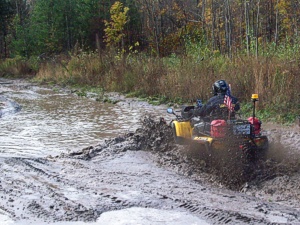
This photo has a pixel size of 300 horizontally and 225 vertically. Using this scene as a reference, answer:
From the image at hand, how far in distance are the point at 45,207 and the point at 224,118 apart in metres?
3.10

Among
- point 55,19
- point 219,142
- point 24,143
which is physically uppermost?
point 55,19

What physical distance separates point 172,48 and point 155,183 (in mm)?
20487

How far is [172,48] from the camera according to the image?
2566cm

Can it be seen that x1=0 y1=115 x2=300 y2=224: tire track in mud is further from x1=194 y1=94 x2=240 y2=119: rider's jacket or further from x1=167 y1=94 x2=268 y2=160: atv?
x1=194 y1=94 x2=240 y2=119: rider's jacket

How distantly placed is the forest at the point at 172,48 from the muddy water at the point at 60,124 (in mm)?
1922

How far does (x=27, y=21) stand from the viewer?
4100 centimetres

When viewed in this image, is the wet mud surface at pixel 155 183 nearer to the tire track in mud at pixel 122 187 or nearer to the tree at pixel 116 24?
the tire track in mud at pixel 122 187

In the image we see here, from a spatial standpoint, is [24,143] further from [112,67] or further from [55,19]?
[55,19]

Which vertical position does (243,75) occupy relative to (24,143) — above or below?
above

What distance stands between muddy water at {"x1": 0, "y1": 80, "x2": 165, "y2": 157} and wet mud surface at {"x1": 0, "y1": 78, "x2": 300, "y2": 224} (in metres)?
0.95

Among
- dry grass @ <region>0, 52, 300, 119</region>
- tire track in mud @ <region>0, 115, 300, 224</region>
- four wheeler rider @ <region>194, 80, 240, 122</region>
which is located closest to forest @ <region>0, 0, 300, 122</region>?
dry grass @ <region>0, 52, 300, 119</region>

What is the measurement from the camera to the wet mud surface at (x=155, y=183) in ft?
15.5

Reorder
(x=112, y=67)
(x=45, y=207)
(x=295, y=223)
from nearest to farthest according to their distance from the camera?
(x=295, y=223) → (x=45, y=207) → (x=112, y=67)

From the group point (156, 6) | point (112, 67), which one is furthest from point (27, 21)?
point (112, 67)
